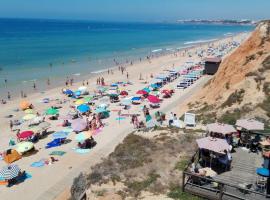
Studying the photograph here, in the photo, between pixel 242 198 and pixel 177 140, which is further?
pixel 177 140

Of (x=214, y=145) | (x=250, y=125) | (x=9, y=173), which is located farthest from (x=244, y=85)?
(x=9, y=173)

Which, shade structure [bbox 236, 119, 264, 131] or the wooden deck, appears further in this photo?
shade structure [bbox 236, 119, 264, 131]

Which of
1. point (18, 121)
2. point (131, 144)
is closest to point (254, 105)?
point (131, 144)

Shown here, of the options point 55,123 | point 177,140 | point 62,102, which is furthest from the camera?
point 62,102

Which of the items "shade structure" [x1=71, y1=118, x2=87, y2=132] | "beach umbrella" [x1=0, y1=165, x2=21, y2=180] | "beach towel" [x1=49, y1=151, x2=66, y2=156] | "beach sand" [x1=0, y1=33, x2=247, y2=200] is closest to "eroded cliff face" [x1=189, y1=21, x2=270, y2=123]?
"beach sand" [x1=0, y1=33, x2=247, y2=200]

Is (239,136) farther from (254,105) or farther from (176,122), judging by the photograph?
(176,122)

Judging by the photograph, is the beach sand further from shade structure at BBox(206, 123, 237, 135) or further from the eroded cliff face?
shade structure at BBox(206, 123, 237, 135)
